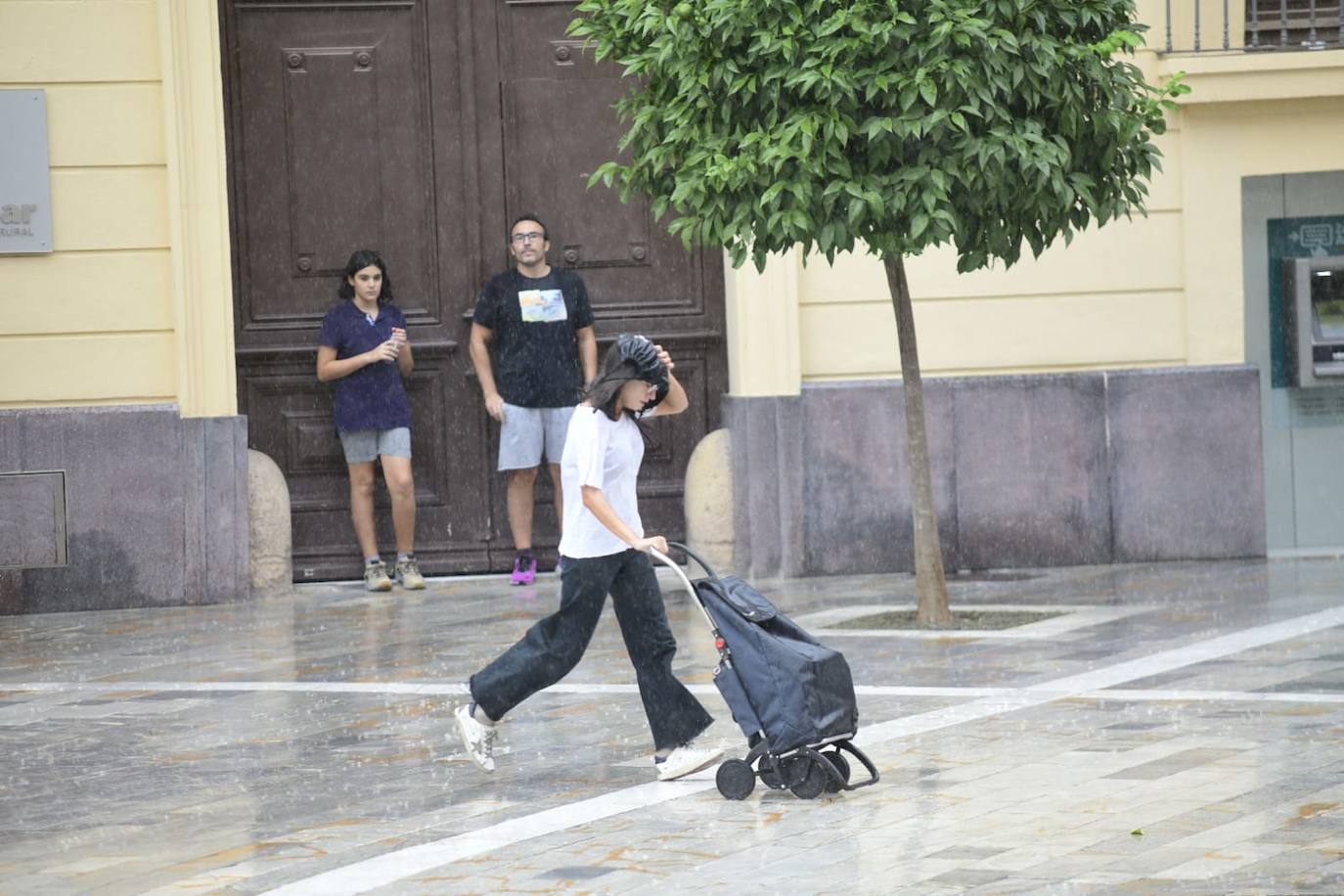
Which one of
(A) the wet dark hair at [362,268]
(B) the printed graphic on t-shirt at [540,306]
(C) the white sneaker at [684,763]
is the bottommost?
(C) the white sneaker at [684,763]

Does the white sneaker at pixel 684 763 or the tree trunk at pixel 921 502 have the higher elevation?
the tree trunk at pixel 921 502

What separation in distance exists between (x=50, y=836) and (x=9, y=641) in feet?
17.2

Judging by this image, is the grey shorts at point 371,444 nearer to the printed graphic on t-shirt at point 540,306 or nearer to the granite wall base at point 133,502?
the granite wall base at point 133,502

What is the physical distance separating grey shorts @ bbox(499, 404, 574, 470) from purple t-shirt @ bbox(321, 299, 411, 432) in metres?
0.63

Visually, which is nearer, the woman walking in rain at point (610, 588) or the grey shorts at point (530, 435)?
the woman walking in rain at point (610, 588)

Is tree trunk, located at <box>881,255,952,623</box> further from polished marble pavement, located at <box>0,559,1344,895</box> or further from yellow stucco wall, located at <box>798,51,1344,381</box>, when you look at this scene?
yellow stucco wall, located at <box>798,51,1344,381</box>

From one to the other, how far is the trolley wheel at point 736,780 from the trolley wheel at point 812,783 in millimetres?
138

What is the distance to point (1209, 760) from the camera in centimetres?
707

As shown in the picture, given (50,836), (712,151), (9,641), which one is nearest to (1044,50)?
(712,151)

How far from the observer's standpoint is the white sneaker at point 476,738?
7324 millimetres

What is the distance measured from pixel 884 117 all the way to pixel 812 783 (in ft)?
12.6

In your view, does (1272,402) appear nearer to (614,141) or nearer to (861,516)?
(861,516)

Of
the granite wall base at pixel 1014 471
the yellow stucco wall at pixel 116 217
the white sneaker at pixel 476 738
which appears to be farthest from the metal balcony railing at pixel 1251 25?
the white sneaker at pixel 476 738

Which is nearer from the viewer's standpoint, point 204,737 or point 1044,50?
point 204,737
